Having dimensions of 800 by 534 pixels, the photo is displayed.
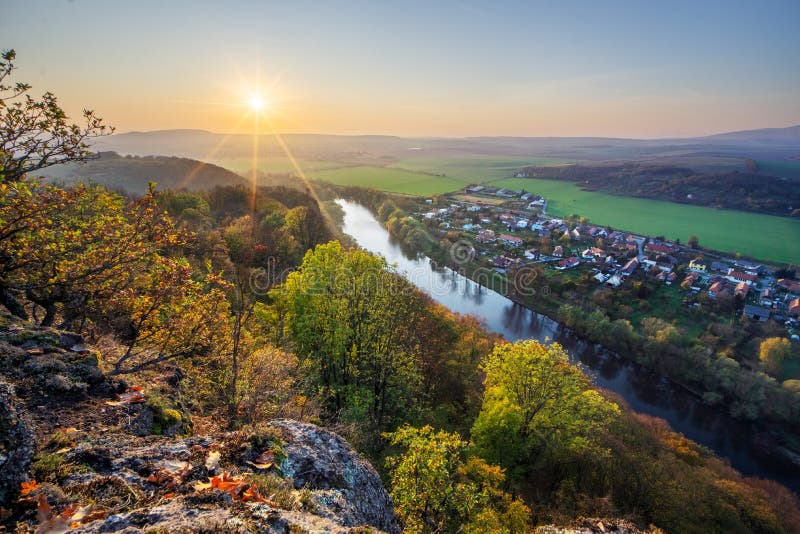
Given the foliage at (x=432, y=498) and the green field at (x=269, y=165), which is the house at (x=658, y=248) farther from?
the green field at (x=269, y=165)

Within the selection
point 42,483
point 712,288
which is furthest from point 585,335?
point 42,483

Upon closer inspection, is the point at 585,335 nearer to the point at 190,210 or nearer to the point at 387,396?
the point at 387,396

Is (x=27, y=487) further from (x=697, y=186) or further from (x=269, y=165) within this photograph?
(x=697, y=186)

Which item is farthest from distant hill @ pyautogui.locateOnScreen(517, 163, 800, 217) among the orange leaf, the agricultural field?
the orange leaf

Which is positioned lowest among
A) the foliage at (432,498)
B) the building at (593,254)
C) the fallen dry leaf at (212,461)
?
the building at (593,254)

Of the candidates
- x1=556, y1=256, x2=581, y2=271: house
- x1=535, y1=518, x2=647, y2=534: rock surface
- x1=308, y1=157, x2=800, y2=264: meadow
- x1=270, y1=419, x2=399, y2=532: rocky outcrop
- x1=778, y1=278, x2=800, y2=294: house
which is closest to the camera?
x1=270, y1=419, x2=399, y2=532: rocky outcrop

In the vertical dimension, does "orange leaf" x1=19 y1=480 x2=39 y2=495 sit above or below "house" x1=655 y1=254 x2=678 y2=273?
above

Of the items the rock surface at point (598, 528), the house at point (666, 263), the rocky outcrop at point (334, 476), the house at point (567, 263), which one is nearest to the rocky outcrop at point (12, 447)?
the rocky outcrop at point (334, 476)

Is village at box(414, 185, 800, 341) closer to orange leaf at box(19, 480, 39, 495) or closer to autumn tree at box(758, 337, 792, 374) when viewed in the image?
autumn tree at box(758, 337, 792, 374)
